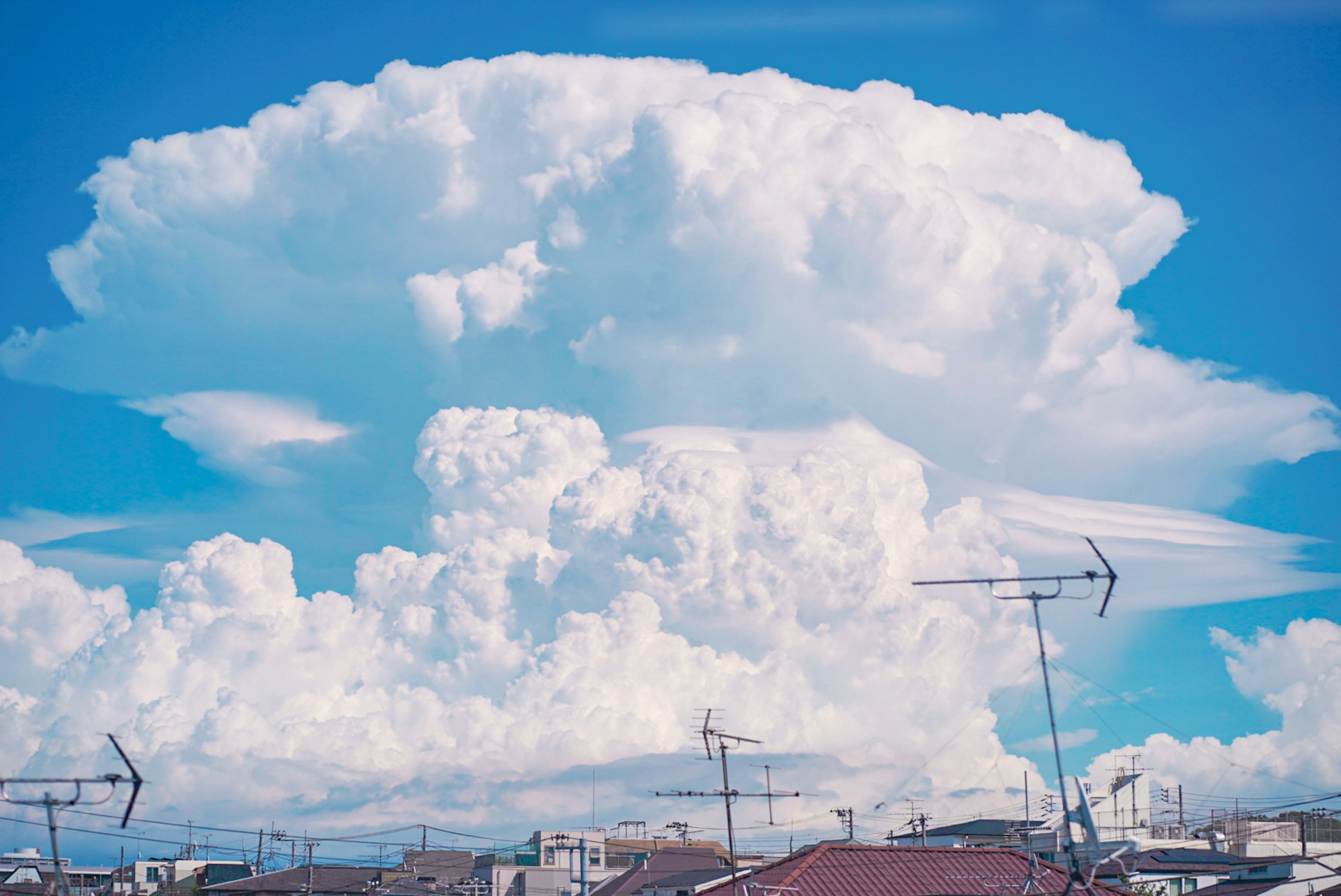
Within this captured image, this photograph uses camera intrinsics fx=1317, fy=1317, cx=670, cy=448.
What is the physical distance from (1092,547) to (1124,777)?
81690 mm

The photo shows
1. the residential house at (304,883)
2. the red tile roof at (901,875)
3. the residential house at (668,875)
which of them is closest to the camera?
the red tile roof at (901,875)

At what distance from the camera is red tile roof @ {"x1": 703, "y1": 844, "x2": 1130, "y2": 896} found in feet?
186

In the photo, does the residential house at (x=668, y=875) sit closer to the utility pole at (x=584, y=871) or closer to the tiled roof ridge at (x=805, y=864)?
the utility pole at (x=584, y=871)

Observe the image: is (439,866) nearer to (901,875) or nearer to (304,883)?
(304,883)

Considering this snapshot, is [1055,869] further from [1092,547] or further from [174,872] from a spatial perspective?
[174,872]

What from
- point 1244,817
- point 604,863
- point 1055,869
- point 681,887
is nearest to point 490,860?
point 604,863

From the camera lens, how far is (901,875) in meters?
58.9

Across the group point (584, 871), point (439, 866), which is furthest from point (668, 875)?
point (439, 866)

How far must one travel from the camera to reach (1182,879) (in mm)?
81875

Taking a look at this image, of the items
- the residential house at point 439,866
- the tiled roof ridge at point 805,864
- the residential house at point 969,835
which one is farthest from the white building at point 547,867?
the tiled roof ridge at point 805,864

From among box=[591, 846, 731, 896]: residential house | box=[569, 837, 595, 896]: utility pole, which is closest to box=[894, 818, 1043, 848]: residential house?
box=[591, 846, 731, 896]: residential house

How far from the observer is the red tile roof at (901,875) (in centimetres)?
5678

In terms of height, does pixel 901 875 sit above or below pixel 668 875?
above

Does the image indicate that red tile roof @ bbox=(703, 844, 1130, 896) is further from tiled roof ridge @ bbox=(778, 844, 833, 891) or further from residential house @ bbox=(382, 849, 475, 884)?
residential house @ bbox=(382, 849, 475, 884)
